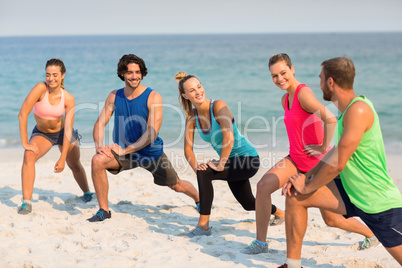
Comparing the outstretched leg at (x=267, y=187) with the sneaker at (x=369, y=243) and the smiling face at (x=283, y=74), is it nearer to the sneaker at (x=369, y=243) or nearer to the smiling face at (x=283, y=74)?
the smiling face at (x=283, y=74)

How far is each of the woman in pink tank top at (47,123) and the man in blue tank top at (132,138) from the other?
517 mm

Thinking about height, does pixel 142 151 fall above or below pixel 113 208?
above

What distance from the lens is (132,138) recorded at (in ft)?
17.7

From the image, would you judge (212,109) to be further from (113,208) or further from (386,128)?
(386,128)

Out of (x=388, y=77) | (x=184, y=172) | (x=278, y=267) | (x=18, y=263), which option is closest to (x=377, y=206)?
(x=278, y=267)

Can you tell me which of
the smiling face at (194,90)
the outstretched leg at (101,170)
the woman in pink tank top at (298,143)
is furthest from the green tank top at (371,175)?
the outstretched leg at (101,170)

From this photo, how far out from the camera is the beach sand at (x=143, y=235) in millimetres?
3976

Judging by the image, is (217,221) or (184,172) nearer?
(217,221)

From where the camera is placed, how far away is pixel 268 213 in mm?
4156

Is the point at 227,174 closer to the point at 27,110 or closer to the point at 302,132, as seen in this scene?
the point at 302,132

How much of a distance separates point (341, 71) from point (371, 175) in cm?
74

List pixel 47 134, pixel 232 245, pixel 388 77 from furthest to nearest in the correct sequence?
pixel 388 77
pixel 47 134
pixel 232 245

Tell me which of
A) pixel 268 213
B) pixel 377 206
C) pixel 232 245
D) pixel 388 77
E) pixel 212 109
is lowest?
pixel 232 245

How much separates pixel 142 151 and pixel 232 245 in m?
1.58
